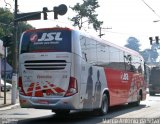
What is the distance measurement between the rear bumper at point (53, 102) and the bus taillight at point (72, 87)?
15 centimetres

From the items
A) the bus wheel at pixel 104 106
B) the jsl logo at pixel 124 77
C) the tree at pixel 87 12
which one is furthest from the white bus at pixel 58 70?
the tree at pixel 87 12

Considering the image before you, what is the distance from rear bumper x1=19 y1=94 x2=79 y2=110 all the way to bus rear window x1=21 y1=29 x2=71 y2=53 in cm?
176

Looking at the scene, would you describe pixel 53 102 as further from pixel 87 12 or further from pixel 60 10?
pixel 87 12

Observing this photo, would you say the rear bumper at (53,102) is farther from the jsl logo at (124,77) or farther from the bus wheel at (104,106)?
the jsl logo at (124,77)

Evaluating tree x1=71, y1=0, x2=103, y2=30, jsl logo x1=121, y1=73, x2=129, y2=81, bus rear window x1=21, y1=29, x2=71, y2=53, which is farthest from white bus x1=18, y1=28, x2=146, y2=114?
tree x1=71, y1=0, x2=103, y2=30

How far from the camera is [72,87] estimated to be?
52.0 feet

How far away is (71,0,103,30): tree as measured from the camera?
74.9 meters

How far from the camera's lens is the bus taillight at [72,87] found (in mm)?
15805

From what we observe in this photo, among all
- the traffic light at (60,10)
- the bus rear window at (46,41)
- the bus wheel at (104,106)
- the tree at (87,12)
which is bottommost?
the bus wheel at (104,106)

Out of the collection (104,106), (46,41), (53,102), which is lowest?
(104,106)

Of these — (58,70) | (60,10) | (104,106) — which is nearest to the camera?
(58,70)

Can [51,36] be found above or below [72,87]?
above

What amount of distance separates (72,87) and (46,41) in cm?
199

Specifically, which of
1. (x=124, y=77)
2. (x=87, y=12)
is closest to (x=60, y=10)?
(x=124, y=77)
